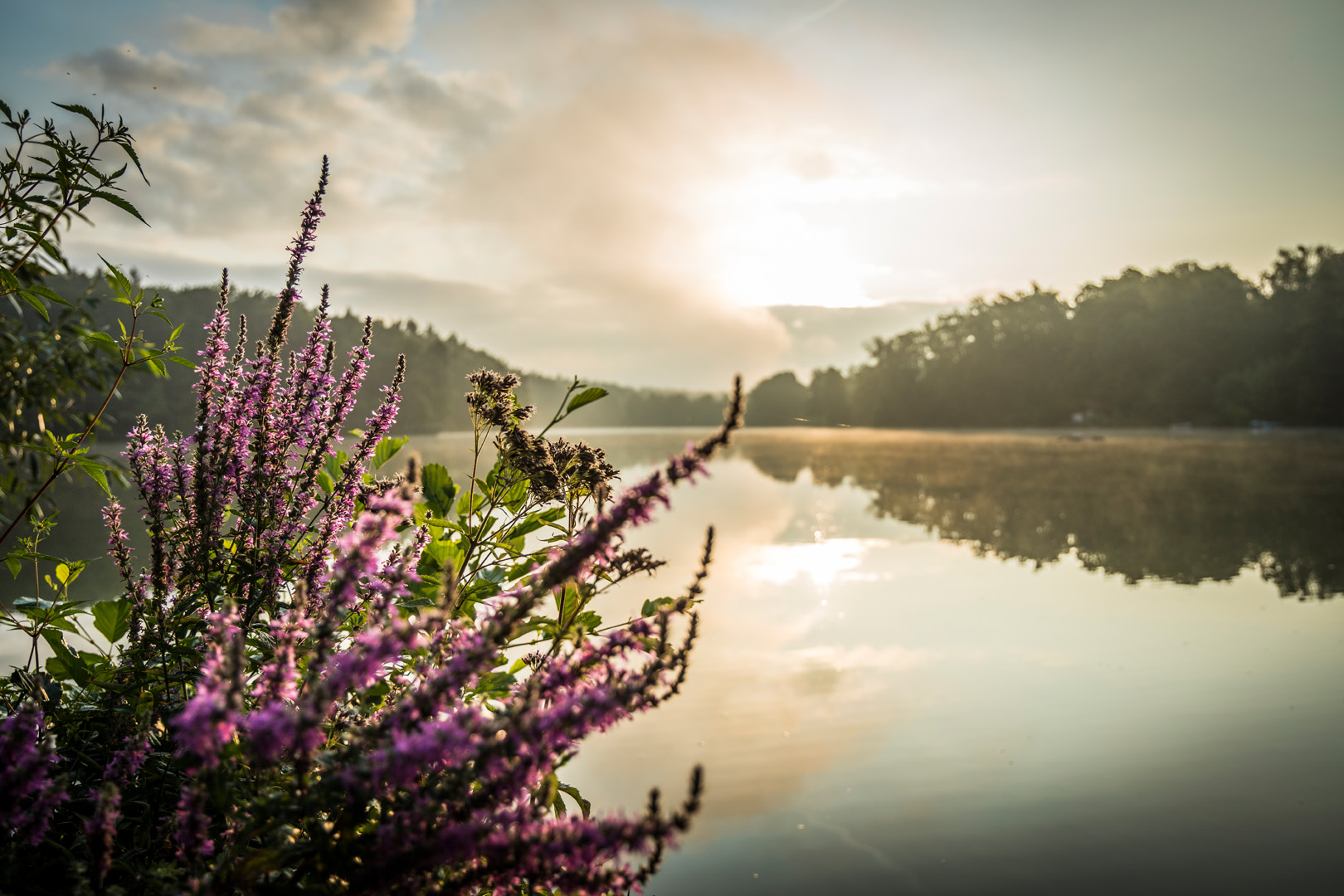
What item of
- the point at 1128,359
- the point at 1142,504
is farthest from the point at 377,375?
the point at 1128,359

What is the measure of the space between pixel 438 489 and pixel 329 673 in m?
0.71

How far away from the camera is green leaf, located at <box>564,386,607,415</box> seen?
1771 mm

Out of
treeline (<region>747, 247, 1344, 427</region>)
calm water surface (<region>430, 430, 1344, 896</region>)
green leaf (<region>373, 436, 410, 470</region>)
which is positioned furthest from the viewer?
treeline (<region>747, 247, 1344, 427</region>)

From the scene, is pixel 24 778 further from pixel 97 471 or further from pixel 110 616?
pixel 97 471

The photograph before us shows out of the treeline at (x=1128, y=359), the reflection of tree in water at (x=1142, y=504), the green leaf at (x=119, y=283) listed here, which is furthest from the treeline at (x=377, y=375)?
the treeline at (x=1128, y=359)

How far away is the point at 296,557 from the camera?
1.74m

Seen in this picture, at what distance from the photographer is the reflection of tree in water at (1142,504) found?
11977 mm

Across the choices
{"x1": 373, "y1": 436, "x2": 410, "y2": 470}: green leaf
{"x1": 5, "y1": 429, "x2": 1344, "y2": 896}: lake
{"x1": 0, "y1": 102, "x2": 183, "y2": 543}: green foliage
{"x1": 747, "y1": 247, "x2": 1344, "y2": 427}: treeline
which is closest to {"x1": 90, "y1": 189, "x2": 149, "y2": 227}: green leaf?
{"x1": 0, "y1": 102, "x2": 183, "y2": 543}: green foliage

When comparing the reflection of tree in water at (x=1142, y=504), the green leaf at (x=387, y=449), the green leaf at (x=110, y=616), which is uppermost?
the green leaf at (x=387, y=449)

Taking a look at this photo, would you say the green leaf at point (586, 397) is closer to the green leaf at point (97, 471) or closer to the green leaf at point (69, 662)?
the green leaf at point (97, 471)

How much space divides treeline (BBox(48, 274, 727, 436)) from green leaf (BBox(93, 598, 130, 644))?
49 centimetres

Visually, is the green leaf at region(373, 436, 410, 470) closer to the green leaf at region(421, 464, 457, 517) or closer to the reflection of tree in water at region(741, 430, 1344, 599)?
the green leaf at region(421, 464, 457, 517)

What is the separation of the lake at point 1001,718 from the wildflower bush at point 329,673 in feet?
2.74

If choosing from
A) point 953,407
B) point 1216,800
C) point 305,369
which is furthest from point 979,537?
point 953,407
